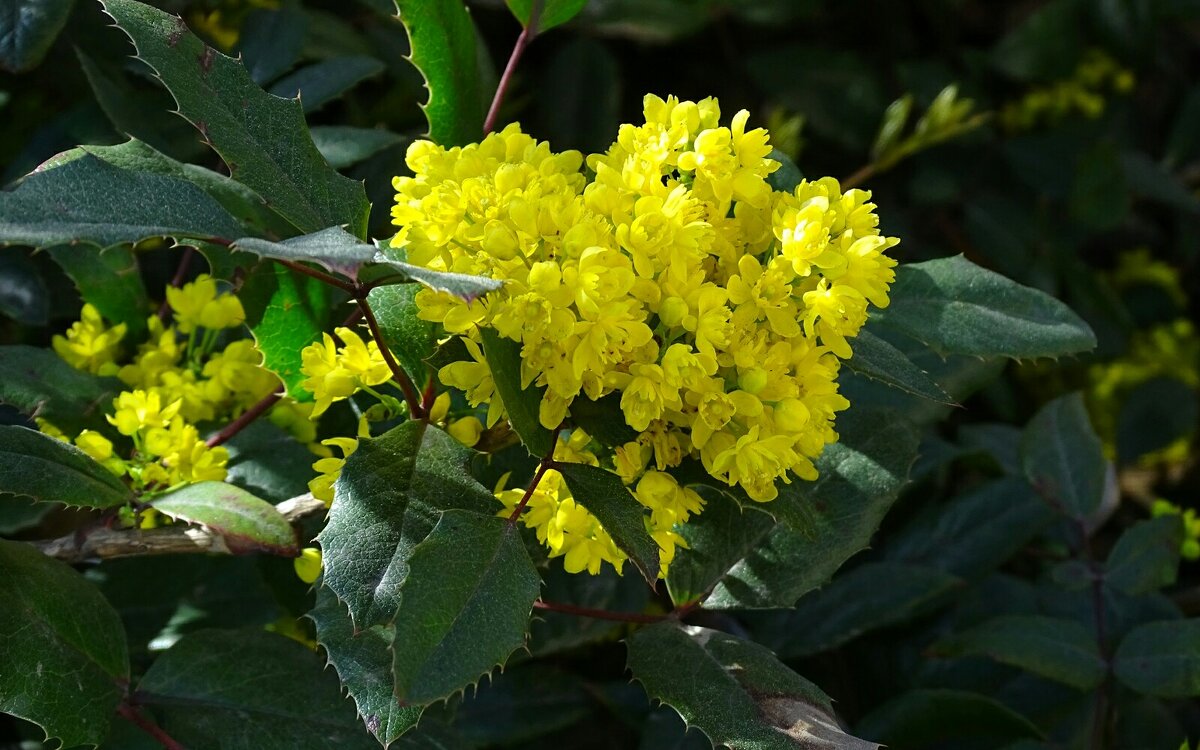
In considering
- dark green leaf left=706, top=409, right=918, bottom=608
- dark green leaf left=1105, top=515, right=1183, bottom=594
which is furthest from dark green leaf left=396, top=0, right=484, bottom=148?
dark green leaf left=1105, top=515, right=1183, bottom=594

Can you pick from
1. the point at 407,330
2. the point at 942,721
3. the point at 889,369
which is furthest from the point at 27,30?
the point at 942,721

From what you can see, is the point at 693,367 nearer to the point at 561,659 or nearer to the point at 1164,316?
the point at 561,659

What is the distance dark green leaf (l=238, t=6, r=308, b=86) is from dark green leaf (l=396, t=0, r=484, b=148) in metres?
0.43

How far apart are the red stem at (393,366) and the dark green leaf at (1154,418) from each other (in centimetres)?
168

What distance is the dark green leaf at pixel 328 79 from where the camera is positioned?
148 cm

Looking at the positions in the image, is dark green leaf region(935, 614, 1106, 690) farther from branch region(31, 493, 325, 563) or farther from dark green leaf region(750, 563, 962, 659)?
branch region(31, 493, 325, 563)

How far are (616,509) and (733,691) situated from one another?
0.85 feet

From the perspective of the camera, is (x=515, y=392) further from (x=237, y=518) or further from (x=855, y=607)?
(x=855, y=607)

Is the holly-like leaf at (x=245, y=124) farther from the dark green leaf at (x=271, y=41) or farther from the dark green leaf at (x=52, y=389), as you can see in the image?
the dark green leaf at (x=271, y=41)

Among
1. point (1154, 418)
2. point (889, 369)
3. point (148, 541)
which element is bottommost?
point (1154, 418)

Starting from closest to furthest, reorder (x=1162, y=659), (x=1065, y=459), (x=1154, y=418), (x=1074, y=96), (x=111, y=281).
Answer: (x=111, y=281) < (x=1162, y=659) < (x=1065, y=459) < (x=1154, y=418) < (x=1074, y=96)

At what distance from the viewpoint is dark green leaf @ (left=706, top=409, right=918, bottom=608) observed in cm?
119

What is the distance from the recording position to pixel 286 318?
1.10 metres

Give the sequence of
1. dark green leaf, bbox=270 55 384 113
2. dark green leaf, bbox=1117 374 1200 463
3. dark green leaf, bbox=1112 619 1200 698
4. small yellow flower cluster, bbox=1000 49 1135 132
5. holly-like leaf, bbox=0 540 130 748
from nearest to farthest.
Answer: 1. holly-like leaf, bbox=0 540 130 748
2. dark green leaf, bbox=1112 619 1200 698
3. dark green leaf, bbox=270 55 384 113
4. dark green leaf, bbox=1117 374 1200 463
5. small yellow flower cluster, bbox=1000 49 1135 132
